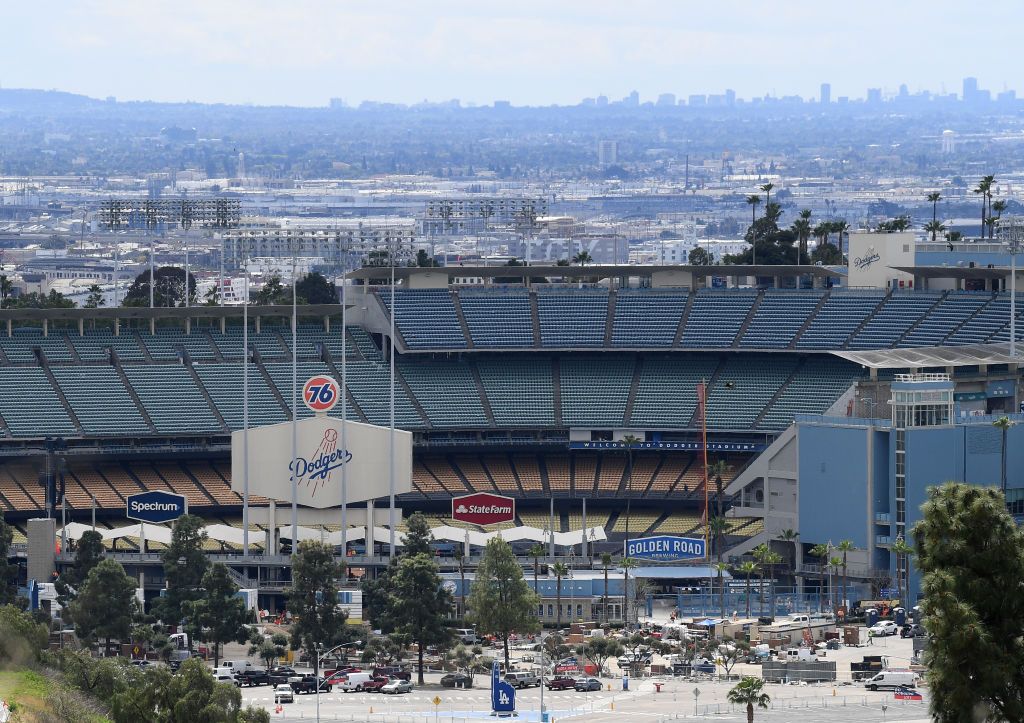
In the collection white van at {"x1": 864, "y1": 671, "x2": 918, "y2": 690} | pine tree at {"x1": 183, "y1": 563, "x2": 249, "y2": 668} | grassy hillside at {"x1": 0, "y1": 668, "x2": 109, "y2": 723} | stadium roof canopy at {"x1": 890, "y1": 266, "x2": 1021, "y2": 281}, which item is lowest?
white van at {"x1": 864, "y1": 671, "x2": 918, "y2": 690}

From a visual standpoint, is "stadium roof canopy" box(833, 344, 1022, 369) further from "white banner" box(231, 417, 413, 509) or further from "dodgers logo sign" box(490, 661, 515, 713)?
"dodgers logo sign" box(490, 661, 515, 713)

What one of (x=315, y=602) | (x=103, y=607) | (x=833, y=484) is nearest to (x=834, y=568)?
(x=833, y=484)

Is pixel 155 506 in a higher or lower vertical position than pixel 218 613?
higher

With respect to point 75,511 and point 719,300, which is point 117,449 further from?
point 719,300

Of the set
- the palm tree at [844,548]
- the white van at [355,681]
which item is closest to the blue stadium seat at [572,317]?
the palm tree at [844,548]

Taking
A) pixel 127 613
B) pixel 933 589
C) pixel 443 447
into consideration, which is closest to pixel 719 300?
pixel 443 447

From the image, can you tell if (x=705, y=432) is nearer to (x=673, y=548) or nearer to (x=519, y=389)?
(x=673, y=548)

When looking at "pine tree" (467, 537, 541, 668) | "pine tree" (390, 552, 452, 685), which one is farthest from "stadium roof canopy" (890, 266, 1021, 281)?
"pine tree" (390, 552, 452, 685)
